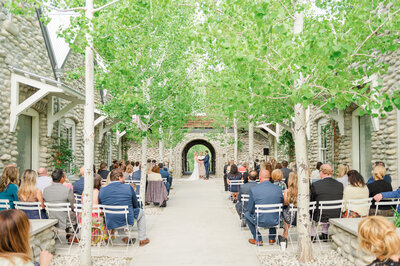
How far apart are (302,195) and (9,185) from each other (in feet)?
14.9

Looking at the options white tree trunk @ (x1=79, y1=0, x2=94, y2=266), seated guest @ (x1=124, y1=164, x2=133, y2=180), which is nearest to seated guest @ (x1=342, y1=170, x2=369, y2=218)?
white tree trunk @ (x1=79, y1=0, x2=94, y2=266)

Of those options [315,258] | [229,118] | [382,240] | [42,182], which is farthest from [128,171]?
[382,240]

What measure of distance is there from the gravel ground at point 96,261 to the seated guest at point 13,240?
114 inches

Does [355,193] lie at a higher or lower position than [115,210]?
higher

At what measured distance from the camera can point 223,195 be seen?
1220 centimetres

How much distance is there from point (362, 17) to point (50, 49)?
8.36 m

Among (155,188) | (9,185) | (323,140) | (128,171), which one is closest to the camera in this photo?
(9,185)

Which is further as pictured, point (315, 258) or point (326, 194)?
point (326, 194)

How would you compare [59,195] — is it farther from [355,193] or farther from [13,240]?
[355,193]

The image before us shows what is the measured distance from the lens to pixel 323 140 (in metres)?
12.4

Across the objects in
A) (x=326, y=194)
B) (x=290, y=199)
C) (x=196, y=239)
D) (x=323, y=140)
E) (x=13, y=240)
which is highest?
(x=323, y=140)

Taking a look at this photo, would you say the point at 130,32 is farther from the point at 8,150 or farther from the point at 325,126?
the point at 325,126

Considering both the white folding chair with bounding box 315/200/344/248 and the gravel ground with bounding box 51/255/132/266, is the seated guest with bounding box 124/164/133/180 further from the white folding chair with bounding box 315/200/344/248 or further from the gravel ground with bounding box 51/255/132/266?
the white folding chair with bounding box 315/200/344/248

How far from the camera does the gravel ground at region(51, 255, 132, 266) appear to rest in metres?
4.57
